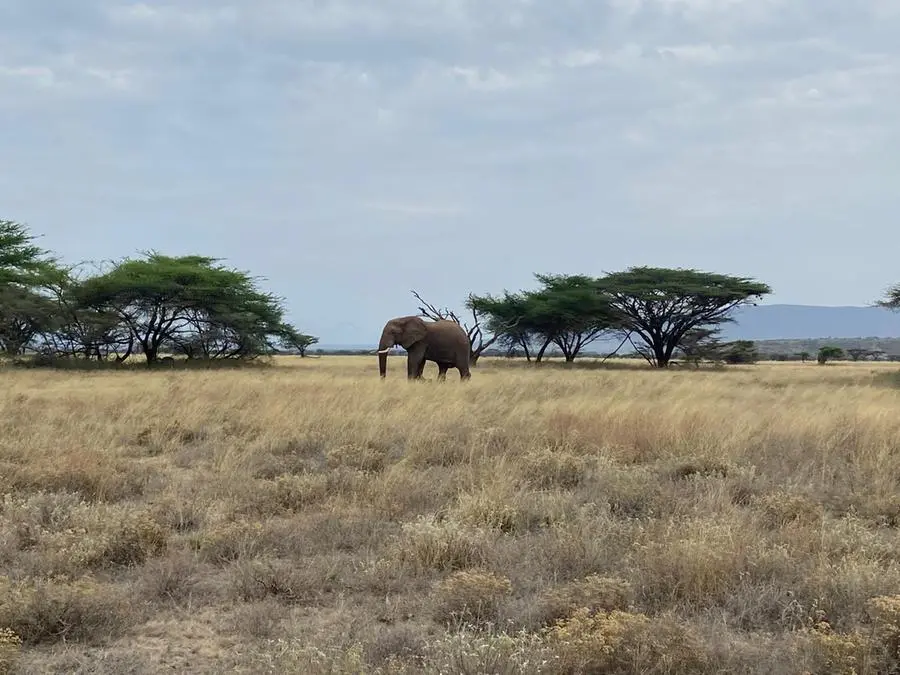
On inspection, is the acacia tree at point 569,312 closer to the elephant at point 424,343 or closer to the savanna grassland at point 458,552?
the elephant at point 424,343

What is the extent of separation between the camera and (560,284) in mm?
40688

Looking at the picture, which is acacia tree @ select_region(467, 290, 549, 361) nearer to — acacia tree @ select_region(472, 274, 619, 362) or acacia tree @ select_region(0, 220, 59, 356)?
acacia tree @ select_region(472, 274, 619, 362)

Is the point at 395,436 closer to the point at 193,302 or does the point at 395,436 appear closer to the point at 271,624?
the point at 271,624

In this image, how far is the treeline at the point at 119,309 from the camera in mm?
27594

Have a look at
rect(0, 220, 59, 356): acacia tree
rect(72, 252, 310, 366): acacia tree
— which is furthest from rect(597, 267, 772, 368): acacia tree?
rect(0, 220, 59, 356): acacia tree

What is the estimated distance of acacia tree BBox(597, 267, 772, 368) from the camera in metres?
35.4

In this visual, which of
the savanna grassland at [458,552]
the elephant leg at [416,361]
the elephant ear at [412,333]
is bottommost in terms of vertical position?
the savanna grassland at [458,552]

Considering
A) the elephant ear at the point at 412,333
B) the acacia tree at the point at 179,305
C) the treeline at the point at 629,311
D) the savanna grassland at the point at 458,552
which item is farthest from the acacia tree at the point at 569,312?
the savanna grassland at the point at 458,552

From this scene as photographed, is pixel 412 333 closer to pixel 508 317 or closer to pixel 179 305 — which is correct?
pixel 179 305

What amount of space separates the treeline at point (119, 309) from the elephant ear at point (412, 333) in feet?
45.4

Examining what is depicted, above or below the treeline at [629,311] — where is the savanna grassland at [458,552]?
below

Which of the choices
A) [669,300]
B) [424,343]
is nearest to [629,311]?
[669,300]

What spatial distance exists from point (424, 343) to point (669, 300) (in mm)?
20863

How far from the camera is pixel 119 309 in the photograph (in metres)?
28.8
